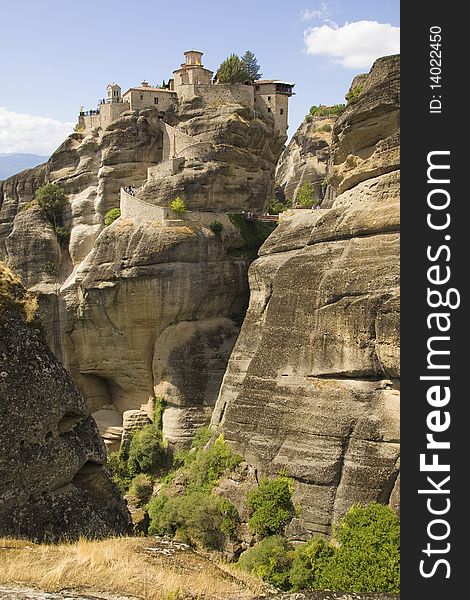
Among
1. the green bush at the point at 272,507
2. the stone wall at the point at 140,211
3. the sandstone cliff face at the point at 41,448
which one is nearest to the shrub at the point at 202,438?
the green bush at the point at 272,507

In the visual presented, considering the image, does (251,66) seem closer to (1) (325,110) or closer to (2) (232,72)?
(2) (232,72)

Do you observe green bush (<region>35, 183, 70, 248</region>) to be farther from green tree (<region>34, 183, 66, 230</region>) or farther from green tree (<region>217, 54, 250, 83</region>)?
green tree (<region>217, 54, 250, 83</region>)

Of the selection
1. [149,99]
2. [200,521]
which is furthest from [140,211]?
[200,521]

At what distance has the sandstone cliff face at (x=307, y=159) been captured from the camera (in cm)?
6050

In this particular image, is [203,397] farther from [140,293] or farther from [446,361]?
[446,361]

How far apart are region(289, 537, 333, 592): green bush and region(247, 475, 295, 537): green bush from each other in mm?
1352

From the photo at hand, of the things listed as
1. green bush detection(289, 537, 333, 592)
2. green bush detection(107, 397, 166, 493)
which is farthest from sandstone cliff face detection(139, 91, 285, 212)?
green bush detection(289, 537, 333, 592)

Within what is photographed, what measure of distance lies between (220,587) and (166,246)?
23872mm

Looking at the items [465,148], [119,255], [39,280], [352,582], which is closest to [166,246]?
[119,255]

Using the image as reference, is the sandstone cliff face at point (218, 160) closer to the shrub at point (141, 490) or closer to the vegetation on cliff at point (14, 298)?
the shrub at point (141, 490)

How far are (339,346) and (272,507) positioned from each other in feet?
18.2

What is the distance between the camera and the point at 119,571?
8.47 metres

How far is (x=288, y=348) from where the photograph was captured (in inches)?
876

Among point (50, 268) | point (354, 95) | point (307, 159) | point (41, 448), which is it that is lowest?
point (41, 448)
